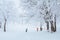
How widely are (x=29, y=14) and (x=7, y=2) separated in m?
15.3

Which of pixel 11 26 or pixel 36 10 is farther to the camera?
pixel 11 26

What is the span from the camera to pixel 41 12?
17.6 metres

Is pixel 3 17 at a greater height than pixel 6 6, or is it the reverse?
pixel 6 6

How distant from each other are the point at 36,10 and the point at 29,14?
7.48 feet

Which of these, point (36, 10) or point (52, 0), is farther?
point (36, 10)

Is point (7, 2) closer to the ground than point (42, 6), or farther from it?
farther from it

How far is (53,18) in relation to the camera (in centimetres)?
1712

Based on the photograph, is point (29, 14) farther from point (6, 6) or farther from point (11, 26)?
point (11, 26)

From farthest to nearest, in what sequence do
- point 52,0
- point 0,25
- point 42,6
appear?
point 0,25 → point 42,6 → point 52,0

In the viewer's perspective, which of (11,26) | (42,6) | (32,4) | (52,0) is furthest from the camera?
(11,26)

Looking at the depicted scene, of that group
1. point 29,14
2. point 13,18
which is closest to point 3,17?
point 13,18

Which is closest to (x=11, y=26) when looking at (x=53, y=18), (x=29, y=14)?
(x=29, y=14)

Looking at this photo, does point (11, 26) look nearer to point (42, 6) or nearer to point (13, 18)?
point (13, 18)

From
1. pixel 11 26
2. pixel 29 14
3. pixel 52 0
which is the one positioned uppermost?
pixel 52 0
